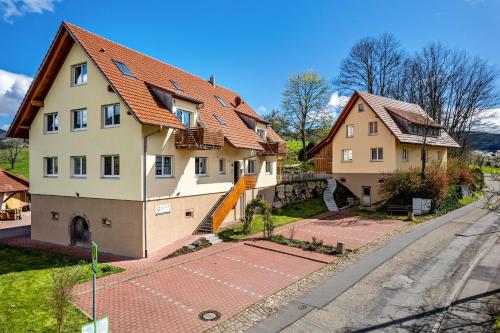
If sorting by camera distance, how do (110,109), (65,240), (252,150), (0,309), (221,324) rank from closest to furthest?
(221,324)
(0,309)
(110,109)
(65,240)
(252,150)

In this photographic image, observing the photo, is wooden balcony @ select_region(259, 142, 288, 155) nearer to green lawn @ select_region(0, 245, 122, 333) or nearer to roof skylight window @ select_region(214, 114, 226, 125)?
Answer: roof skylight window @ select_region(214, 114, 226, 125)

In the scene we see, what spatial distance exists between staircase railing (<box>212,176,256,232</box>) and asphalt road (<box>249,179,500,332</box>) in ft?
30.6

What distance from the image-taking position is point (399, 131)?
106ft

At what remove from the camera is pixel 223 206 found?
73.6 feet

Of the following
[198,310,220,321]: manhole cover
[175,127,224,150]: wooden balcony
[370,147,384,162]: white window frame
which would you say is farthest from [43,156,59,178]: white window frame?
[370,147,384,162]: white window frame

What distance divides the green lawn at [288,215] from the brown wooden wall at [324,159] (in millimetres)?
5025

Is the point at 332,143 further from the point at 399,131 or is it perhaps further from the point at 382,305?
the point at 382,305

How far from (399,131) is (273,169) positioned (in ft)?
42.1

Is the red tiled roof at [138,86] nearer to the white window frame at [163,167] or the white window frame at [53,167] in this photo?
the white window frame at [163,167]

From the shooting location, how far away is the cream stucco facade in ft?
59.4

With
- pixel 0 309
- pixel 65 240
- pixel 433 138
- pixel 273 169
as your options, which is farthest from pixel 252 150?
pixel 433 138

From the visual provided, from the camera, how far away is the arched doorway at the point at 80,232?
20.6 m

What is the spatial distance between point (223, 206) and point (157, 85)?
8724mm

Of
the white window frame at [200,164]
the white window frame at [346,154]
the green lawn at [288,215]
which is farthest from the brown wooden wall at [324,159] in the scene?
the white window frame at [200,164]
